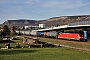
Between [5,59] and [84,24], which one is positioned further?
[84,24]

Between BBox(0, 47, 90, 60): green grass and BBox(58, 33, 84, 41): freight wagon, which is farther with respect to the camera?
BBox(58, 33, 84, 41): freight wagon

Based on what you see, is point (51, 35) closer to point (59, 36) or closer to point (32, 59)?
point (59, 36)

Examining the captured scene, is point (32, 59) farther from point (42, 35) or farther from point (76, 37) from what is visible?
point (42, 35)

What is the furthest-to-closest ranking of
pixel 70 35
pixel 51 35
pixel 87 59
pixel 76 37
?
pixel 51 35
pixel 70 35
pixel 76 37
pixel 87 59

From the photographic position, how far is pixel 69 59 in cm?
2472

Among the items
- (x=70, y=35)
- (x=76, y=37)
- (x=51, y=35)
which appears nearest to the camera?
(x=76, y=37)

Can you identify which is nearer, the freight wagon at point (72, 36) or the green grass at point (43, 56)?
the green grass at point (43, 56)

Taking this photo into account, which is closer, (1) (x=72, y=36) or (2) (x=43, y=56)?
(2) (x=43, y=56)

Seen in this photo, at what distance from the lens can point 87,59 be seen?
84.8 ft

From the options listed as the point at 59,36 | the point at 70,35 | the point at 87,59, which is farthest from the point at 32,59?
the point at 59,36

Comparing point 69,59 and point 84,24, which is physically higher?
point 84,24

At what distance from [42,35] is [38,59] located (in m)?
104

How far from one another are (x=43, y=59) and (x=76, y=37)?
50.5m

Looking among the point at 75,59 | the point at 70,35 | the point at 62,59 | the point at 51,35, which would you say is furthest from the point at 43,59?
the point at 51,35
